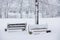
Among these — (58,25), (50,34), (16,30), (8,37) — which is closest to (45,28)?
(50,34)

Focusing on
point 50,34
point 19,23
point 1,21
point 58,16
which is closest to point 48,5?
point 58,16

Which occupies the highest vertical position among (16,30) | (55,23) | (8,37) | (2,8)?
(2,8)

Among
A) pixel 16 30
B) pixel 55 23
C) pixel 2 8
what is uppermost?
pixel 2 8

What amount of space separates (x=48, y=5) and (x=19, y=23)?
726 millimetres

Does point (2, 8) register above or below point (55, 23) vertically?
above

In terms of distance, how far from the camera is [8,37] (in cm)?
179

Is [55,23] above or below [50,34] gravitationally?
above

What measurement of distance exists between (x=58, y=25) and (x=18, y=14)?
88 cm

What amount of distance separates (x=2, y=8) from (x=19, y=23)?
0.47m

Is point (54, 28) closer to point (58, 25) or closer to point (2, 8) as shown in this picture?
point (58, 25)

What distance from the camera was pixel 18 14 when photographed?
181cm

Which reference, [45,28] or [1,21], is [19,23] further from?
[45,28]

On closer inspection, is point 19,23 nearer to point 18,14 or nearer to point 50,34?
point 18,14

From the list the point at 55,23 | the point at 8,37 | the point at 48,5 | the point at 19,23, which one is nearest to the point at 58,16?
the point at 55,23
